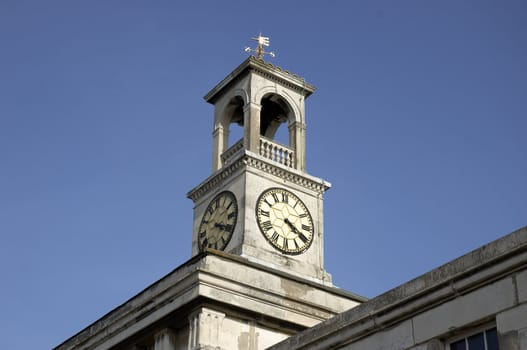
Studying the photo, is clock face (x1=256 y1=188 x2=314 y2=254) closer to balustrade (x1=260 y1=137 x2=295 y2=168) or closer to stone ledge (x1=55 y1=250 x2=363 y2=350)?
balustrade (x1=260 y1=137 x2=295 y2=168)

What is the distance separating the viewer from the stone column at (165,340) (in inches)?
1075

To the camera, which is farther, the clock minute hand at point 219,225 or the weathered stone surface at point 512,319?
the clock minute hand at point 219,225

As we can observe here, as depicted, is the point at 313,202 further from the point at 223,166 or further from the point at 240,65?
the point at 240,65

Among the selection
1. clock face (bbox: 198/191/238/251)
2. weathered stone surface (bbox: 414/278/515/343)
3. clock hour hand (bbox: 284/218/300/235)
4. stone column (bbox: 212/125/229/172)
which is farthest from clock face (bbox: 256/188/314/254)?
weathered stone surface (bbox: 414/278/515/343)

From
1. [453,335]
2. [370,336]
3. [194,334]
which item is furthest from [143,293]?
[453,335]

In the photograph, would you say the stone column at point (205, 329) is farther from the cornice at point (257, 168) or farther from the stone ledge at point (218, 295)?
the cornice at point (257, 168)

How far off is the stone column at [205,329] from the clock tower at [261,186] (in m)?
10.6

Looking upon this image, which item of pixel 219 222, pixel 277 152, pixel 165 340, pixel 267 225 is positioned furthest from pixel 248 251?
pixel 165 340

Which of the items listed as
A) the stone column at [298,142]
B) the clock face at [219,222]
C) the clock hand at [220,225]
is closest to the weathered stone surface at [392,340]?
the clock face at [219,222]

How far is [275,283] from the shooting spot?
1112 inches

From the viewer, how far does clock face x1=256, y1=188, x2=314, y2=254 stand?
126 feet

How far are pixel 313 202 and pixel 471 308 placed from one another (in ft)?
80.3

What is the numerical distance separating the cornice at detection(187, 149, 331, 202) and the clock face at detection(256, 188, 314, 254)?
2.73 ft

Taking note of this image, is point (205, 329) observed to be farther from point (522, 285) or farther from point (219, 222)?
point (219, 222)
